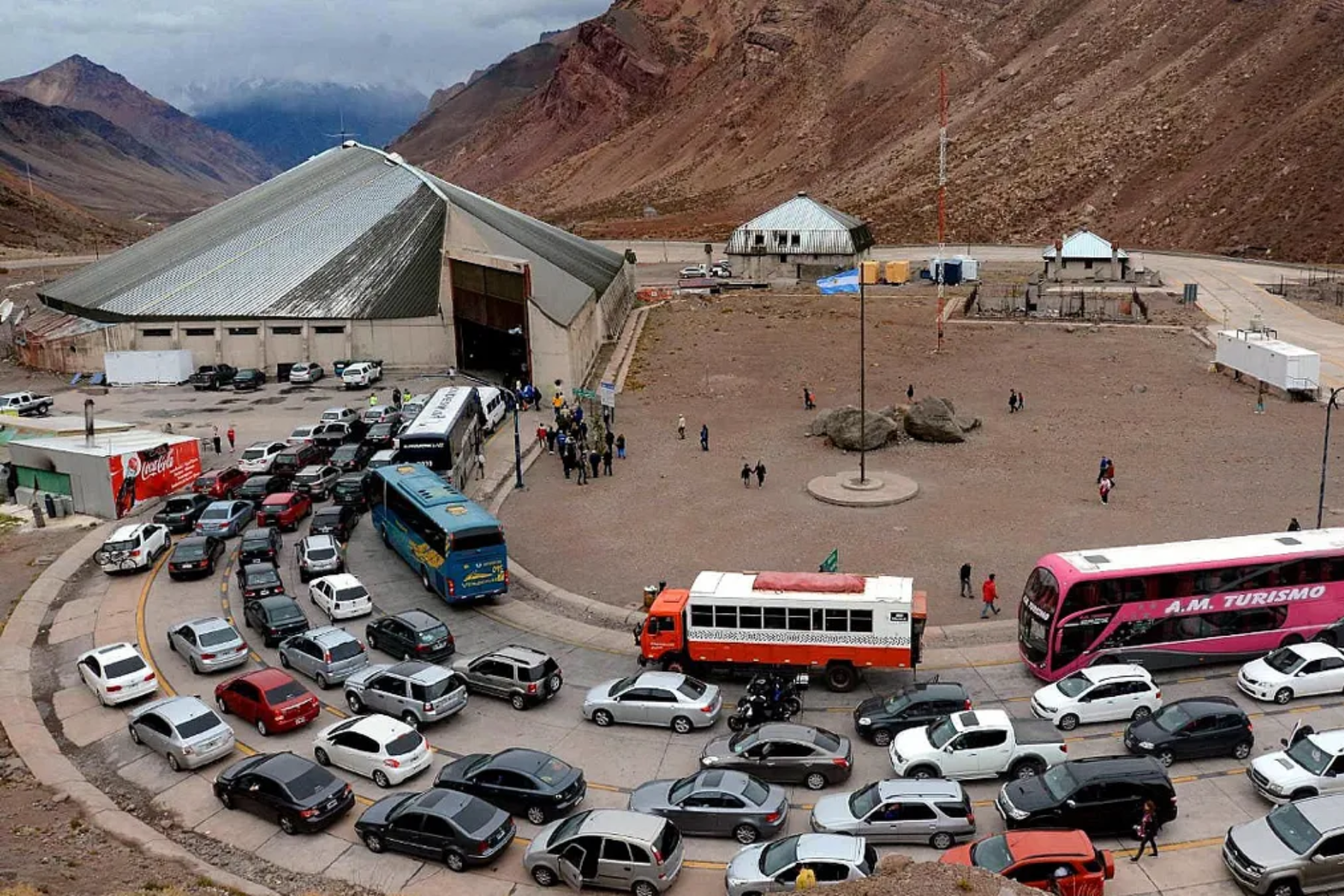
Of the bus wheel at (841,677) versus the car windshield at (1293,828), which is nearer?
the car windshield at (1293,828)

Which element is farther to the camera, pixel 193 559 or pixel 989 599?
pixel 193 559

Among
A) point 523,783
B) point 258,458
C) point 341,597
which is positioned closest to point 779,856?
point 523,783

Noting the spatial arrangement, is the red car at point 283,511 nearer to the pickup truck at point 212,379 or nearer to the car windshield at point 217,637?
the car windshield at point 217,637

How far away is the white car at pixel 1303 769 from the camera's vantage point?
2047 cm

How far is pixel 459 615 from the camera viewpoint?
3212 centimetres

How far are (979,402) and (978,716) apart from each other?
34120 millimetres

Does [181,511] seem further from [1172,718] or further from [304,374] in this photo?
[1172,718]

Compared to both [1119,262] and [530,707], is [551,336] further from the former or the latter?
[1119,262]

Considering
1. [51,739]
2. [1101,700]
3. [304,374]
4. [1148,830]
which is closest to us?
[1148,830]

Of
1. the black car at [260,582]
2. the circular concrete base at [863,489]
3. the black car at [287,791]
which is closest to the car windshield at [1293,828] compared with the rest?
the black car at [287,791]

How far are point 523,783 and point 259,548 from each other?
17.2 m

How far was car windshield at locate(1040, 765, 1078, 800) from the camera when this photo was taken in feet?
66.1

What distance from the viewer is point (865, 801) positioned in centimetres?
2038

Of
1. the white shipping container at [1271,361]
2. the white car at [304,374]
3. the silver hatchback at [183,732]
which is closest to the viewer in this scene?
the silver hatchback at [183,732]
